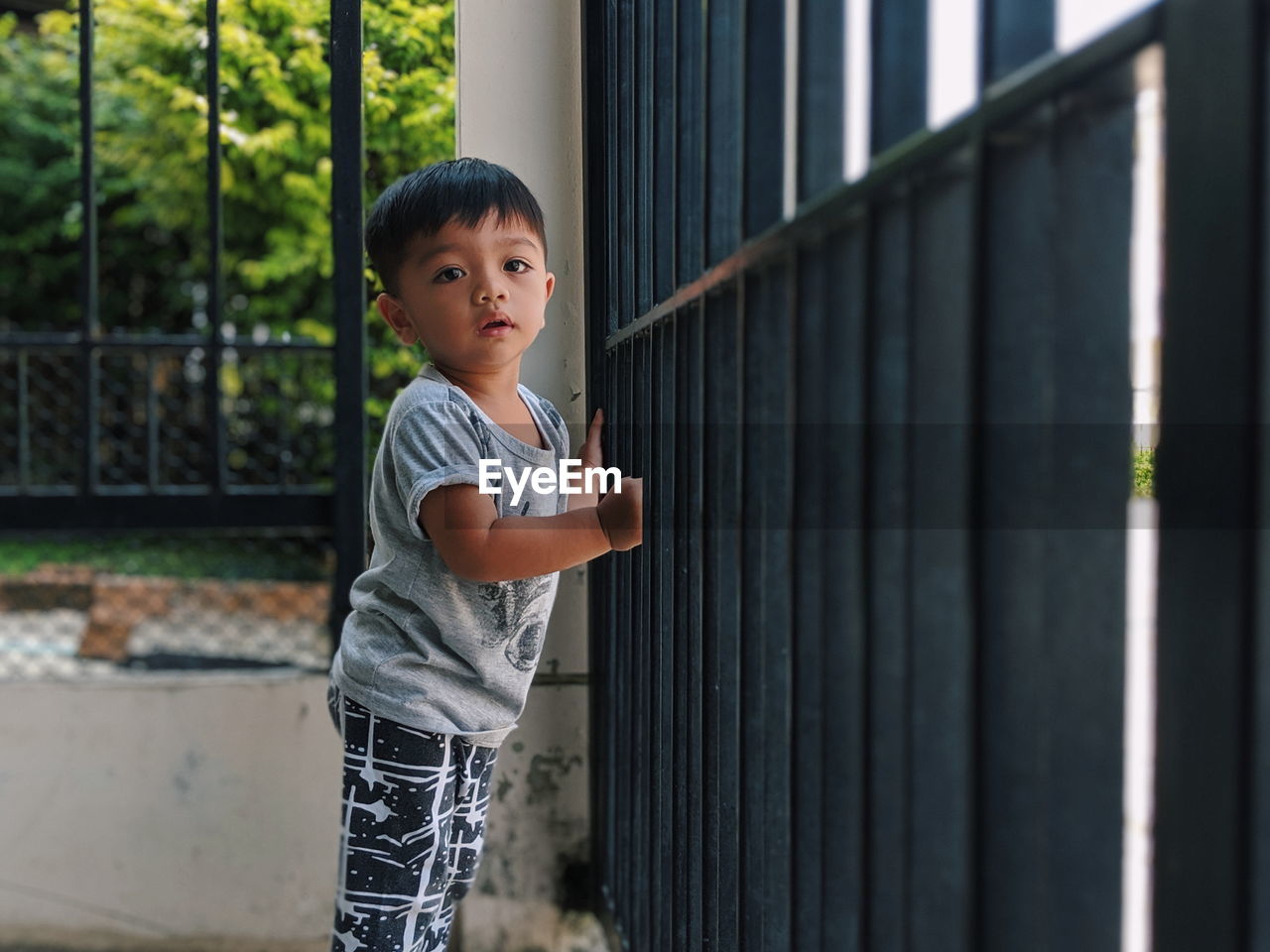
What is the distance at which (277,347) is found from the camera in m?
2.95

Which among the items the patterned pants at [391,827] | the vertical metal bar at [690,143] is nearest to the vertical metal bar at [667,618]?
the vertical metal bar at [690,143]

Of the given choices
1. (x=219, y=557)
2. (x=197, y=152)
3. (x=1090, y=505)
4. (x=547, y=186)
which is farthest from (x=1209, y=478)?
(x=197, y=152)

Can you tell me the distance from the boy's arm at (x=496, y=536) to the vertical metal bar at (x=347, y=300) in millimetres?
Answer: 987

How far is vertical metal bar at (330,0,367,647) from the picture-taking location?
221 centimetres

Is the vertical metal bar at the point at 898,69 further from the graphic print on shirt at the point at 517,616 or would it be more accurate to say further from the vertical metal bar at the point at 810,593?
the graphic print on shirt at the point at 517,616

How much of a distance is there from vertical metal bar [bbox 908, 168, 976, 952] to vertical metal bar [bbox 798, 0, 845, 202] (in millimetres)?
183

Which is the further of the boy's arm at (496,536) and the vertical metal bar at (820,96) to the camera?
the boy's arm at (496,536)

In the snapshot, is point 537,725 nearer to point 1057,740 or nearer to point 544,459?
point 544,459

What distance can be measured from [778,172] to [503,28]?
121 cm

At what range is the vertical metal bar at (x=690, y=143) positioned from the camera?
4.10ft

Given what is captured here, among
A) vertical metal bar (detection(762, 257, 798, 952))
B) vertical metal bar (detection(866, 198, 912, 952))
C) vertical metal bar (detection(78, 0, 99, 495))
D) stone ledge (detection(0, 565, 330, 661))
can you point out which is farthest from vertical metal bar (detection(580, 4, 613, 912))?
stone ledge (detection(0, 565, 330, 661))

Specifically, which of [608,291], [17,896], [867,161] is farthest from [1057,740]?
[17,896]

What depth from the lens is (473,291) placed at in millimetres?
1475

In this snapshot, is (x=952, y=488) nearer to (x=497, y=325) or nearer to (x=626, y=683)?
(x=497, y=325)
